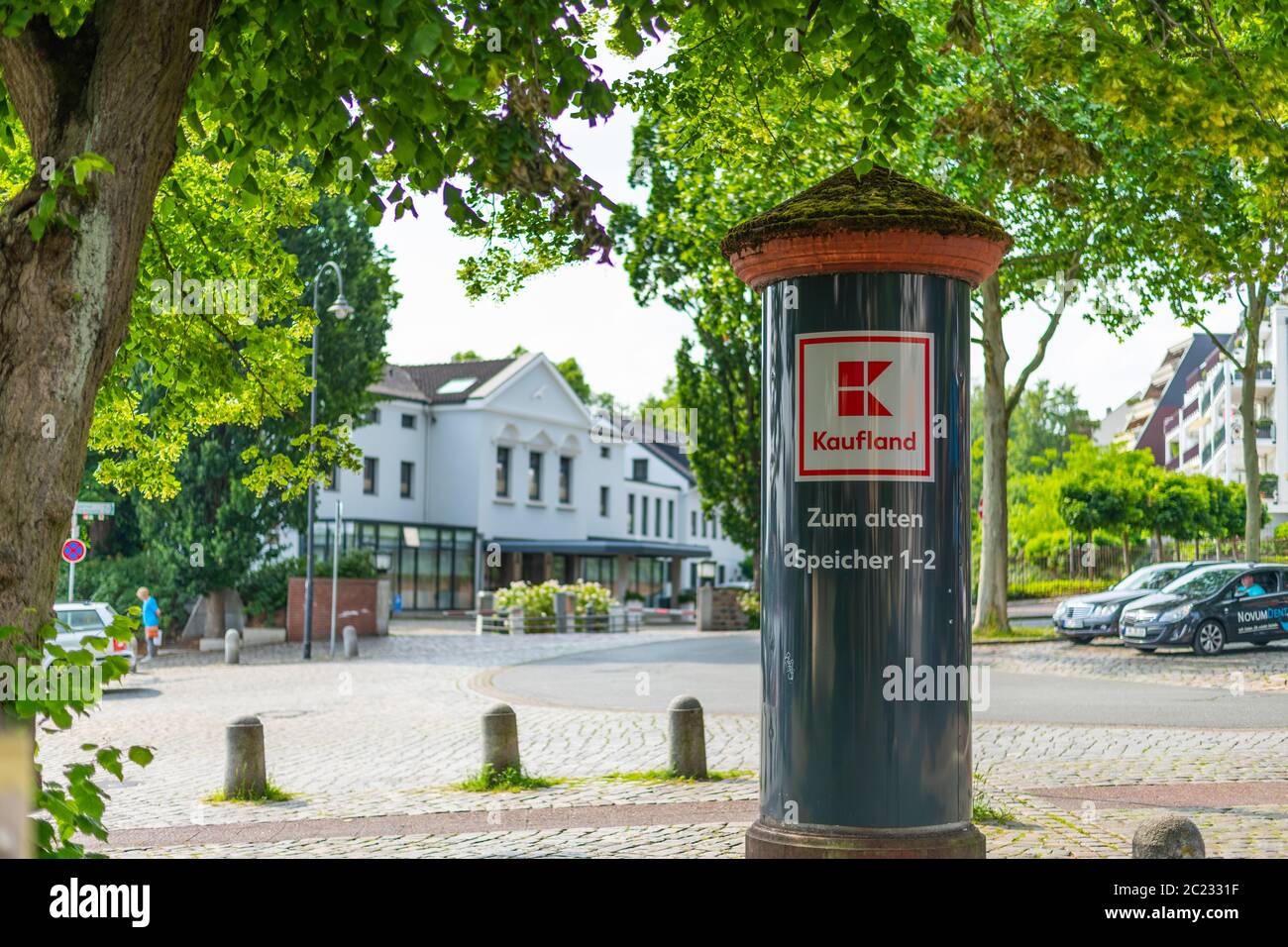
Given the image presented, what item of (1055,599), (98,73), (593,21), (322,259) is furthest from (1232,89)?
(1055,599)

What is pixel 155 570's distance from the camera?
36406mm

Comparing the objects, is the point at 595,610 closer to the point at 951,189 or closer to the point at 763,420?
the point at 951,189

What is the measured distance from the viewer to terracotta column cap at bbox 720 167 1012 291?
5914 mm

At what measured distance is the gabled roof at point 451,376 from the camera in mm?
58531

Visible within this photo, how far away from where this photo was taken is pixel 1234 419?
269 feet

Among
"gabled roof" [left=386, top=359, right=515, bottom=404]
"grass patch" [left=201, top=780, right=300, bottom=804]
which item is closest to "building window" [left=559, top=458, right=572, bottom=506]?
"gabled roof" [left=386, top=359, right=515, bottom=404]

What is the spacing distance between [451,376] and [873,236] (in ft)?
188

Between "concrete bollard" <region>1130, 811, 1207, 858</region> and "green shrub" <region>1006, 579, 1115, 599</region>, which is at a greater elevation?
"green shrub" <region>1006, 579, 1115, 599</region>

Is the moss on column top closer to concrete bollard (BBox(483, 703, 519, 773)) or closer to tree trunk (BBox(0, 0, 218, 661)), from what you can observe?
tree trunk (BBox(0, 0, 218, 661))

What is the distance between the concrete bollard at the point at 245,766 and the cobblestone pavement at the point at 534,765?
222 millimetres

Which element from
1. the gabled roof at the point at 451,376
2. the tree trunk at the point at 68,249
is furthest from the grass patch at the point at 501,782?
the gabled roof at the point at 451,376

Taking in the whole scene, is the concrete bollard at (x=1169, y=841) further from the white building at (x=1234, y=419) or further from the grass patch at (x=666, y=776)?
the white building at (x=1234, y=419)

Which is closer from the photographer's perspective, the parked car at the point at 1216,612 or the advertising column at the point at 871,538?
the advertising column at the point at 871,538

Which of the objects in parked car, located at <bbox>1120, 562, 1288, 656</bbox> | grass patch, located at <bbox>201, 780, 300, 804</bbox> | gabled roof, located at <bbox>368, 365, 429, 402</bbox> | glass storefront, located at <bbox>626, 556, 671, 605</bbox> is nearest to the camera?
grass patch, located at <bbox>201, 780, 300, 804</bbox>
